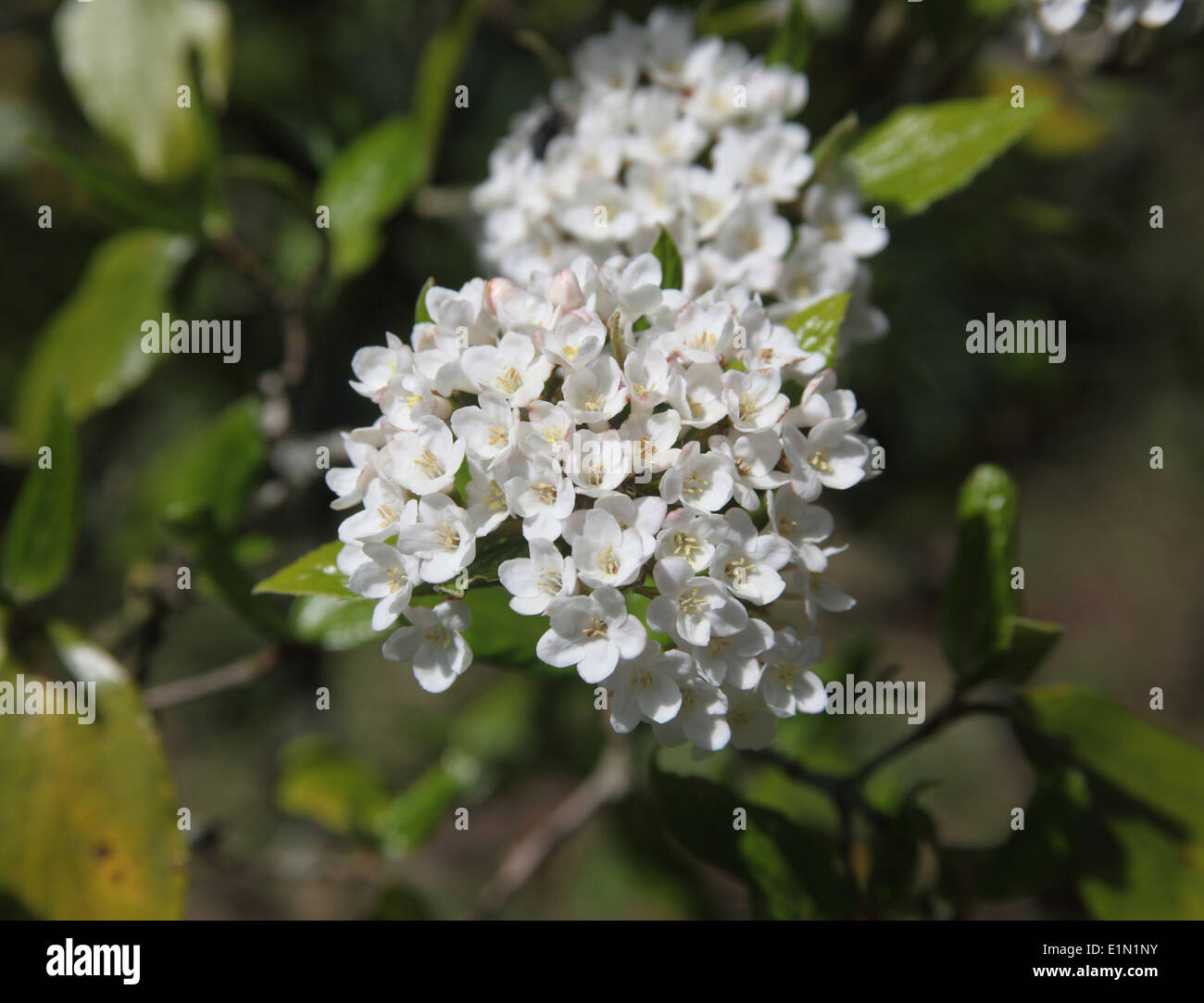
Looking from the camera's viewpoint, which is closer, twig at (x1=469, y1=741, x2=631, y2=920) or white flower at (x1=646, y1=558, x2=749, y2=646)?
white flower at (x1=646, y1=558, x2=749, y2=646)

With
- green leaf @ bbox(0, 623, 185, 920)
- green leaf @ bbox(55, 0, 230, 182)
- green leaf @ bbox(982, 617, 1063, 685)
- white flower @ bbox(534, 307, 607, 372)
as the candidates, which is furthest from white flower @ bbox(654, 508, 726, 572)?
green leaf @ bbox(55, 0, 230, 182)

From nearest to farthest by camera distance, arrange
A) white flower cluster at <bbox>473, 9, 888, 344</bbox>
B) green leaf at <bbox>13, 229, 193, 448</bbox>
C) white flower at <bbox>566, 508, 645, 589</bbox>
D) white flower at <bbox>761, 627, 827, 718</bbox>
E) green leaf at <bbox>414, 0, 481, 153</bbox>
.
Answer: white flower at <bbox>566, 508, 645, 589</bbox> → white flower at <bbox>761, 627, 827, 718</bbox> → white flower cluster at <bbox>473, 9, 888, 344</bbox> → green leaf at <bbox>414, 0, 481, 153</bbox> → green leaf at <bbox>13, 229, 193, 448</bbox>

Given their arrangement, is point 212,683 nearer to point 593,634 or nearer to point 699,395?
point 593,634

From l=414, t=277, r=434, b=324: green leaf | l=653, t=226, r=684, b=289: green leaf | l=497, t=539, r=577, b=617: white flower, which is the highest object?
l=653, t=226, r=684, b=289: green leaf

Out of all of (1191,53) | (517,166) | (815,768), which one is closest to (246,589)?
(517,166)

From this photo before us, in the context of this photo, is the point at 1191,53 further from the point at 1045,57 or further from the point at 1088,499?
the point at 1088,499

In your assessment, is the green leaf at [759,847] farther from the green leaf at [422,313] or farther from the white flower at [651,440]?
the green leaf at [422,313]

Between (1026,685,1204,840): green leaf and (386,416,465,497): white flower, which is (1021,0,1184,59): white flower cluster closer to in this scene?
(1026,685,1204,840): green leaf
